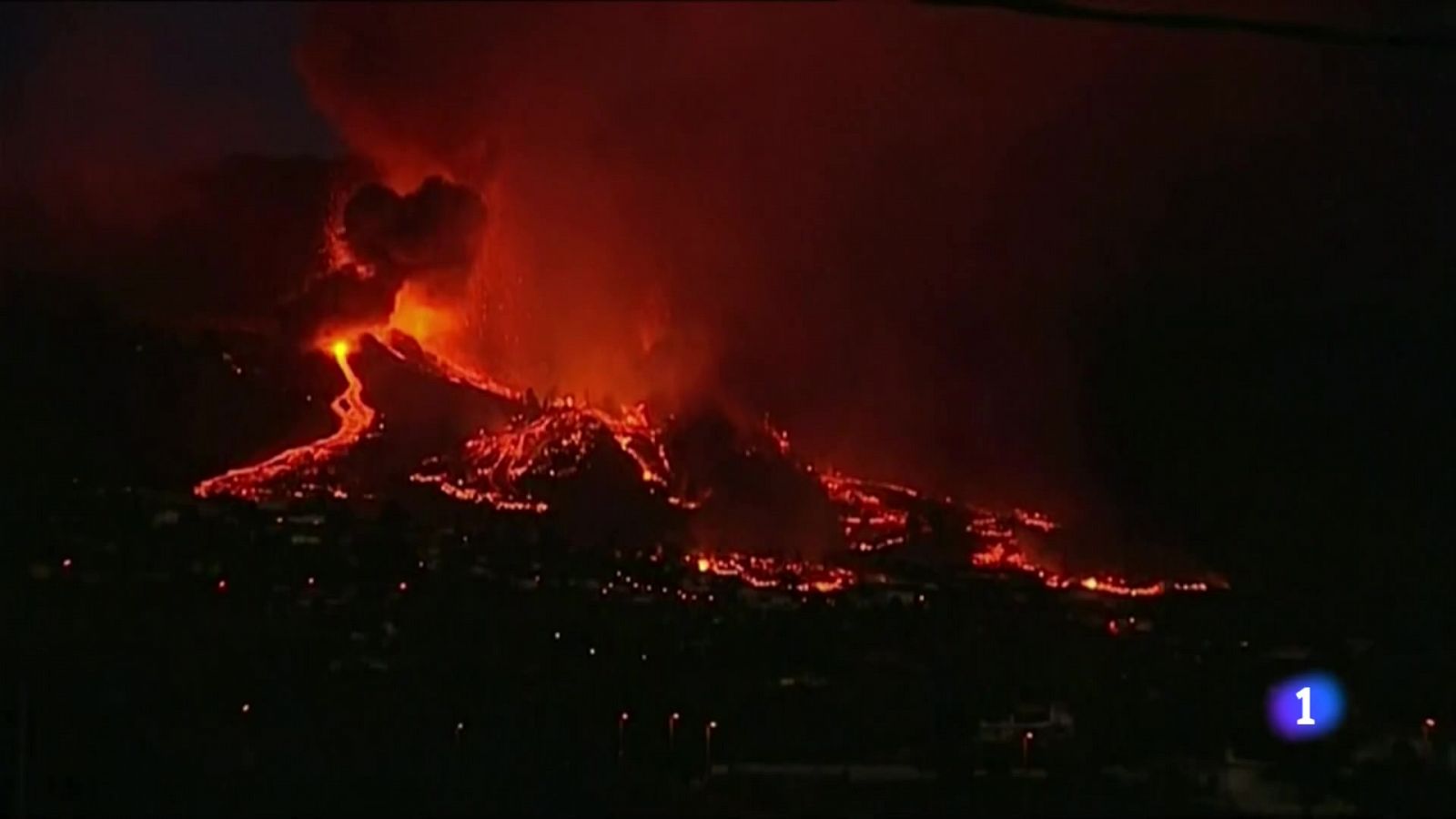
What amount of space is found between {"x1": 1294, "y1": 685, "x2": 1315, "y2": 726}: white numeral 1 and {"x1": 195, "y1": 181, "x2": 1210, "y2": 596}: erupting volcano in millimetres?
3631

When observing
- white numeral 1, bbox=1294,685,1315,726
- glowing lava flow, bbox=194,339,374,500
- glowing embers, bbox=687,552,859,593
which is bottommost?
white numeral 1, bbox=1294,685,1315,726

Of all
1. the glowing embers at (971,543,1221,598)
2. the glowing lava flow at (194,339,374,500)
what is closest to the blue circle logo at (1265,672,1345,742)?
the glowing embers at (971,543,1221,598)

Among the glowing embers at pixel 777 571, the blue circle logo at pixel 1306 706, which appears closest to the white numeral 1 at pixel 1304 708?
the blue circle logo at pixel 1306 706

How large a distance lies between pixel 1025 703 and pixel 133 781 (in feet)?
13.4

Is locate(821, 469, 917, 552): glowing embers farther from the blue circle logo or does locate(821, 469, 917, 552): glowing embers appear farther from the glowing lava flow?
the blue circle logo

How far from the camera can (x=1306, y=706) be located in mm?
10039

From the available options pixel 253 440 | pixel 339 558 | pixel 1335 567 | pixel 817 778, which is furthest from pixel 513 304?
pixel 817 778

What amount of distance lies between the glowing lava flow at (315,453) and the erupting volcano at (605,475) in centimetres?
2

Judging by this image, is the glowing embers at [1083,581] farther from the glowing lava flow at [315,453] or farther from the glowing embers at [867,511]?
the glowing lava flow at [315,453]

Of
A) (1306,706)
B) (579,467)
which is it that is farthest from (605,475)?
(1306,706)

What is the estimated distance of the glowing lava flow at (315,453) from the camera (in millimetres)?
13781

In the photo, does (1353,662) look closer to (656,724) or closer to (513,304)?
(656,724)

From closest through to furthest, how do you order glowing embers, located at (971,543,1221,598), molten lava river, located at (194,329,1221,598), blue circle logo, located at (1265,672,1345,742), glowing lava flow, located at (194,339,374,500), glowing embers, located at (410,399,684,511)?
1. blue circle logo, located at (1265,672,1345,742)
2. glowing lava flow, located at (194,339,374,500)
3. molten lava river, located at (194,329,1221,598)
4. glowing embers, located at (971,543,1221,598)
5. glowing embers, located at (410,399,684,511)

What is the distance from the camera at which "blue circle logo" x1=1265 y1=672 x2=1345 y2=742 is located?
946 cm
